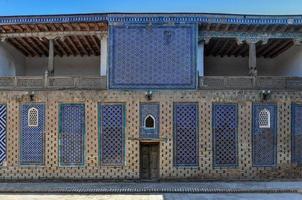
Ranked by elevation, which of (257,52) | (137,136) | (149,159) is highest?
(257,52)

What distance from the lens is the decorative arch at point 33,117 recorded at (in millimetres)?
16641

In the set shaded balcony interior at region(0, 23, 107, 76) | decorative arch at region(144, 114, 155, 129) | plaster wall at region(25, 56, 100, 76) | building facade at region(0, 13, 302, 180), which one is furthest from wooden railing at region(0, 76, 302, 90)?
plaster wall at region(25, 56, 100, 76)

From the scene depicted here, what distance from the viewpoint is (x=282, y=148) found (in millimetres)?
16656

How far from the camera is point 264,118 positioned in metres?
16.7

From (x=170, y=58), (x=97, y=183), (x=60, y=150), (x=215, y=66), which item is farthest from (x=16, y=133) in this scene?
(x=215, y=66)

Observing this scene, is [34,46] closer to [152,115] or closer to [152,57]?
[152,57]

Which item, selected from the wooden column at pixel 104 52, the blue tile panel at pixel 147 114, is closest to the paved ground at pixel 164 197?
the blue tile panel at pixel 147 114

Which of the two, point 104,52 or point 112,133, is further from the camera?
point 104,52

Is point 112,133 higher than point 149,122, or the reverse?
point 149,122

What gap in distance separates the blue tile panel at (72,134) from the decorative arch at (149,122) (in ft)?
6.98

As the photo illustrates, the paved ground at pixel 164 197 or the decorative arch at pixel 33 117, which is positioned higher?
the decorative arch at pixel 33 117

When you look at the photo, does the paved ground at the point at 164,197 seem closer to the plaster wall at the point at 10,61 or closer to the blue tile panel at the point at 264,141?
the blue tile panel at the point at 264,141

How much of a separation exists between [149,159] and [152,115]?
1521mm

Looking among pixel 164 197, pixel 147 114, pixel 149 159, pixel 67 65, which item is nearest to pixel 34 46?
pixel 67 65
